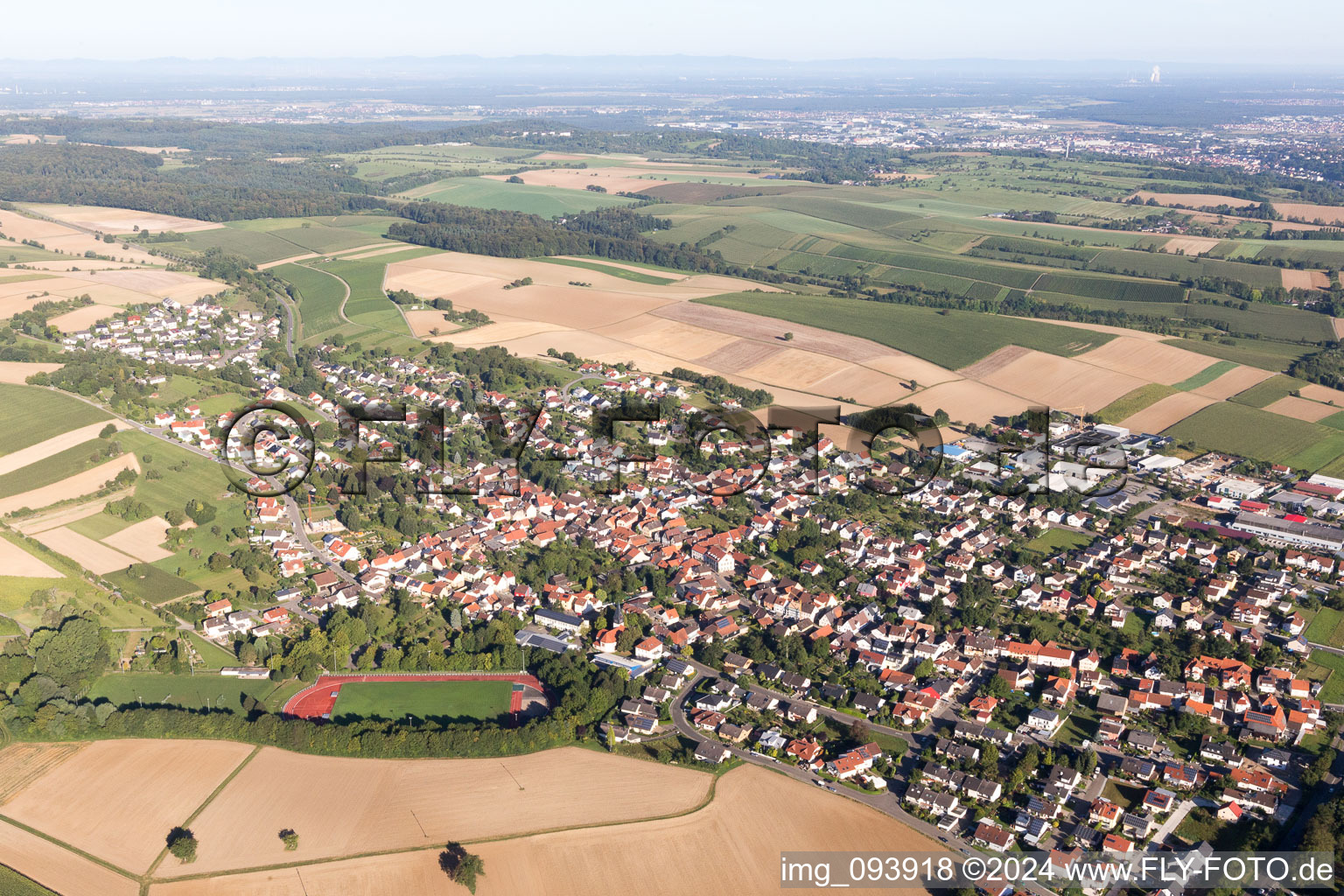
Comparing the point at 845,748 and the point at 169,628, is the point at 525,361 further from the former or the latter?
the point at 845,748

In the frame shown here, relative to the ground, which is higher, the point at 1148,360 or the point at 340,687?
the point at 1148,360

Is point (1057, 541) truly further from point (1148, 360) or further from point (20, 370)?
point (20, 370)

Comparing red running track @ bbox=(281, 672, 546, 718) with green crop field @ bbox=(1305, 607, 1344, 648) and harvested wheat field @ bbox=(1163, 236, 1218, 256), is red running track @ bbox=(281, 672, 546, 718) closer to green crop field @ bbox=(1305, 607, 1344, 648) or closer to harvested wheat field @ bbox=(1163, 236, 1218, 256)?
green crop field @ bbox=(1305, 607, 1344, 648)

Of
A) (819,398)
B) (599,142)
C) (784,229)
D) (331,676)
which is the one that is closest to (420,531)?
(331,676)

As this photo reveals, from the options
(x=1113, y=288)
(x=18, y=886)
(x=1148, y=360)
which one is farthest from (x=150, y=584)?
(x=1113, y=288)

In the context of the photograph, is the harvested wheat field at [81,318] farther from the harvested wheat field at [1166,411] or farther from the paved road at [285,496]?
the harvested wheat field at [1166,411]

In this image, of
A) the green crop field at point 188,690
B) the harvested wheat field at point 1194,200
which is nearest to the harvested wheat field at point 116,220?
the green crop field at point 188,690
